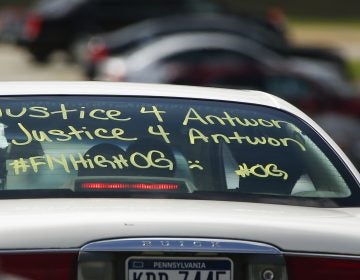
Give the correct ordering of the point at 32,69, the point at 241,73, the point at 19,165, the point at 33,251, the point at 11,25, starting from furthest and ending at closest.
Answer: the point at 11,25 < the point at 32,69 < the point at 241,73 < the point at 19,165 < the point at 33,251

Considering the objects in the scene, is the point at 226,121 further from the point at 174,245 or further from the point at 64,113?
the point at 174,245

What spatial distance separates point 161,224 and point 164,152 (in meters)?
0.84

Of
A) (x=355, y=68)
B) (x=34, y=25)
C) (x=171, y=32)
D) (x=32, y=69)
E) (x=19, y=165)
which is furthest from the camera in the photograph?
(x=355, y=68)

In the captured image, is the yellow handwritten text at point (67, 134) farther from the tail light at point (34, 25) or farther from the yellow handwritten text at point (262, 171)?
the tail light at point (34, 25)

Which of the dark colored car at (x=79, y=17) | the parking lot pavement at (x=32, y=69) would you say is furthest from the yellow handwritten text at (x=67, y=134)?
the dark colored car at (x=79, y=17)

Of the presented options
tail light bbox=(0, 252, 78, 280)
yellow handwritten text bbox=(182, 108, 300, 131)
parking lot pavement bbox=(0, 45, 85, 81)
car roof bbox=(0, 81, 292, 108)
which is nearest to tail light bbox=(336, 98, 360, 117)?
parking lot pavement bbox=(0, 45, 85, 81)

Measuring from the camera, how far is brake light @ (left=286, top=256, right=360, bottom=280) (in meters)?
4.41

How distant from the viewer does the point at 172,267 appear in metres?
4.34

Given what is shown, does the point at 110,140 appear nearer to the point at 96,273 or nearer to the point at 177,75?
the point at 96,273

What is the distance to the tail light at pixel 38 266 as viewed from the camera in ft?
14.0

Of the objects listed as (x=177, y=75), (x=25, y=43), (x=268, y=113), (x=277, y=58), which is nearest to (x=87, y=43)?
(x=25, y=43)

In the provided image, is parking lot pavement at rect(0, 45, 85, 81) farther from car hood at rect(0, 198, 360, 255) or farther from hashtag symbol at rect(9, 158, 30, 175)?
car hood at rect(0, 198, 360, 255)

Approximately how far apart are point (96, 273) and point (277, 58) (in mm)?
24947

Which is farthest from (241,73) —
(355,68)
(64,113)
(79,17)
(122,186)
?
(122,186)
